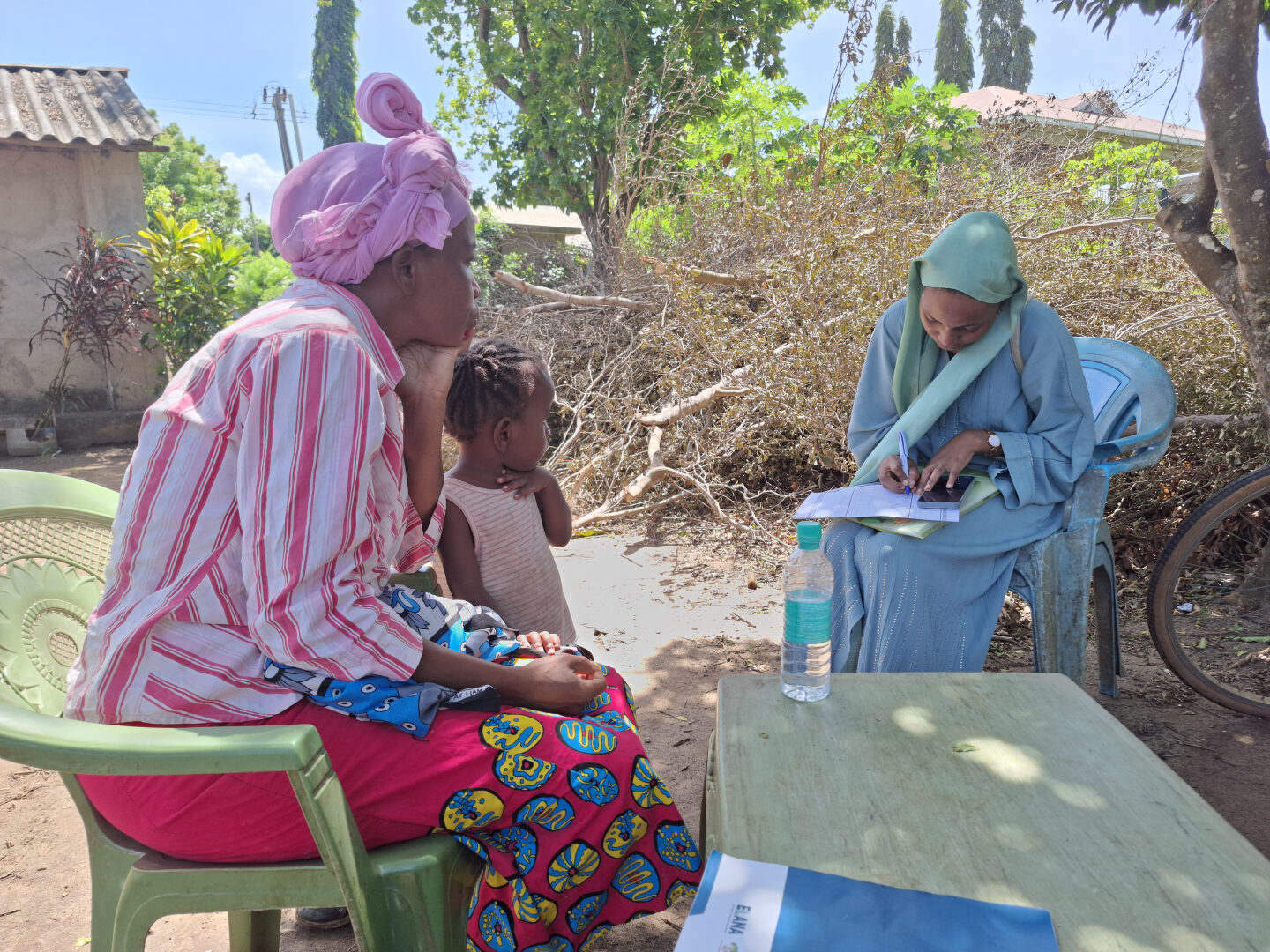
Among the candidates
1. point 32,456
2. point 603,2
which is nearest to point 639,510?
point 603,2

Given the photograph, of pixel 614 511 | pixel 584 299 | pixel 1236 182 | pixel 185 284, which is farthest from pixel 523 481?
pixel 185 284

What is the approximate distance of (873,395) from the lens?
9.41ft

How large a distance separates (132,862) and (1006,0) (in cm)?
4587

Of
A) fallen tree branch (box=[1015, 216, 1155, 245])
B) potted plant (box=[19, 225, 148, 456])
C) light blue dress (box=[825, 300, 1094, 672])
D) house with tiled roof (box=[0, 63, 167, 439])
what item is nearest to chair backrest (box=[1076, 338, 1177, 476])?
light blue dress (box=[825, 300, 1094, 672])

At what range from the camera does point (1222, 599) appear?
11.9 ft

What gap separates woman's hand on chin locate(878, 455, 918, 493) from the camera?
8.64 feet

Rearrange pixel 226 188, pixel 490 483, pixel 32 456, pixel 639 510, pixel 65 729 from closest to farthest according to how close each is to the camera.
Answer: pixel 65 729
pixel 490 483
pixel 639 510
pixel 32 456
pixel 226 188

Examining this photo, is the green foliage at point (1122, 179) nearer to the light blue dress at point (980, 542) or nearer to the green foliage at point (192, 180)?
the light blue dress at point (980, 542)

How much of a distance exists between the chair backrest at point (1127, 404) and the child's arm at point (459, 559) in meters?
1.91

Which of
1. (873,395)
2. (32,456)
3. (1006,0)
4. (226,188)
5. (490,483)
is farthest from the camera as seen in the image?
(226,188)

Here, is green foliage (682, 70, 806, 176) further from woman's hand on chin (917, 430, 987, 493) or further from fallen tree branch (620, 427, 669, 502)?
woman's hand on chin (917, 430, 987, 493)

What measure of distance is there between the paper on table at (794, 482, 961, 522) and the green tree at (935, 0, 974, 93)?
39.6m

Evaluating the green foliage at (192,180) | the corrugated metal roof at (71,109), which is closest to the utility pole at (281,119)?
the green foliage at (192,180)

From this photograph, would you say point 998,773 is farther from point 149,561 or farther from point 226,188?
point 226,188
